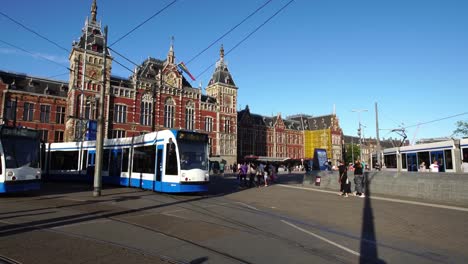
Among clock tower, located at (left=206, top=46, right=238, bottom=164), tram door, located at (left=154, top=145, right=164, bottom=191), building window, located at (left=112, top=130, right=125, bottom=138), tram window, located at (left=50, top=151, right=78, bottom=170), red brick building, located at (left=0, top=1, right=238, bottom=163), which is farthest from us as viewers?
clock tower, located at (left=206, top=46, right=238, bottom=164)

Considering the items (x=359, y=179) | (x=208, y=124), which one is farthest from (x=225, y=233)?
(x=208, y=124)

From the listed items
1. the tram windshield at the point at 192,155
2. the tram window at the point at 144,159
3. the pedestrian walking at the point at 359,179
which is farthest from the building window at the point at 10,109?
the pedestrian walking at the point at 359,179

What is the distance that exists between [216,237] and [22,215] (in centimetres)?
646

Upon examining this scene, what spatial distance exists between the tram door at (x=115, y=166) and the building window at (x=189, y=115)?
→ 128 feet

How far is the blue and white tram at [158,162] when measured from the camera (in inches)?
599

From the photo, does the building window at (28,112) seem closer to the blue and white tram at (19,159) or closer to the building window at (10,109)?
the building window at (10,109)

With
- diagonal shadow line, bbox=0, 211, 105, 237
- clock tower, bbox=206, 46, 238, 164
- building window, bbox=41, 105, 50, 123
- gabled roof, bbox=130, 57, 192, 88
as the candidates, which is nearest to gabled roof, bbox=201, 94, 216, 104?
clock tower, bbox=206, 46, 238, 164

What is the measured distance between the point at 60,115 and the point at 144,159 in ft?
133

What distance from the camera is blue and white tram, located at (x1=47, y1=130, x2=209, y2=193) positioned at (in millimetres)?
15211

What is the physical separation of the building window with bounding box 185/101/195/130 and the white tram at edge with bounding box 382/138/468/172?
37.0 meters

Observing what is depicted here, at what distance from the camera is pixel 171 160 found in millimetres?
15289

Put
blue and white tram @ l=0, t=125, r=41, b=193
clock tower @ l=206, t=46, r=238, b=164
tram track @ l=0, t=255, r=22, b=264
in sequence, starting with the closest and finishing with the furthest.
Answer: tram track @ l=0, t=255, r=22, b=264 → blue and white tram @ l=0, t=125, r=41, b=193 → clock tower @ l=206, t=46, r=238, b=164

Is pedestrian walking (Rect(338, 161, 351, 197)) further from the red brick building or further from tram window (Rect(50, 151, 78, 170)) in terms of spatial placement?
the red brick building

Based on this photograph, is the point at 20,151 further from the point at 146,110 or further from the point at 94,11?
the point at 94,11
